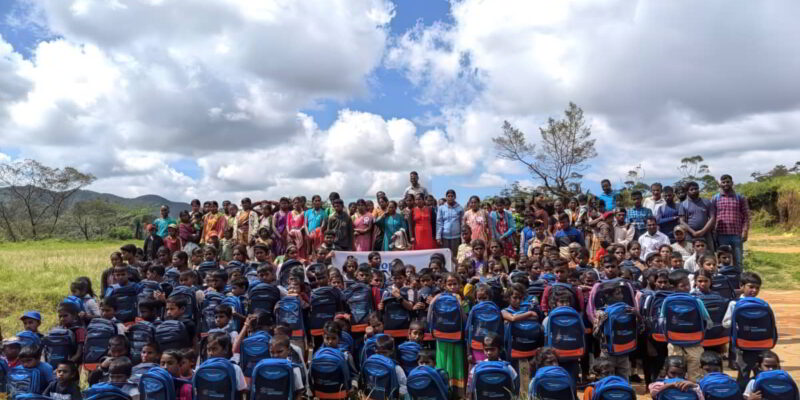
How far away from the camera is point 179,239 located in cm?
1128

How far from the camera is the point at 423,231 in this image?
36.1 ft

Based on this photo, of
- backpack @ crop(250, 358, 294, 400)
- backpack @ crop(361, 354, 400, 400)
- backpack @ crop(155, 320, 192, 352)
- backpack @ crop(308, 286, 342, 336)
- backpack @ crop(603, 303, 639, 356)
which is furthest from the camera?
backpack @ crop(308, 286, 342, 336)

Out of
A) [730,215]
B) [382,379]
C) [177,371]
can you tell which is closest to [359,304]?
[382,379]

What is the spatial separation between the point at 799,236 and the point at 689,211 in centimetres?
2489

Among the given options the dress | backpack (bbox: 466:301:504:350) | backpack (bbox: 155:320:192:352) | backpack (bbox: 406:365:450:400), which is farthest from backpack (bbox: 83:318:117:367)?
the dress

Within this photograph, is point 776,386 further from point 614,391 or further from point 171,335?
point 171,335

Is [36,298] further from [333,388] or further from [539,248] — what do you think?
[539,248]

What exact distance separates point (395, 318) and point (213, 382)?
2511mm

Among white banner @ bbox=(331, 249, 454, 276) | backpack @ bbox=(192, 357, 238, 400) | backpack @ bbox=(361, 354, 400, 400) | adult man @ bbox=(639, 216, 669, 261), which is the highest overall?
adult man @ bbox=(639, 216, 669, 261)

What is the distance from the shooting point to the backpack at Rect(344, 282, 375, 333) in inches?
284

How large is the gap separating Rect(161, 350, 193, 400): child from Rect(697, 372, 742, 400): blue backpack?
16.2 feet

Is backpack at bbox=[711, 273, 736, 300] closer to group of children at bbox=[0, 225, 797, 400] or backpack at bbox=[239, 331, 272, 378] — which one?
group of children at bbox=[0, 225, 797, 400]

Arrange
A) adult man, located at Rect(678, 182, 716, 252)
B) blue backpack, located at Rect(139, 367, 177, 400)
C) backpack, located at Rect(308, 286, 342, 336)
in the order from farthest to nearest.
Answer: adult man, located at Rect(678, 182, 716, 252)
backpack, located at Rect(308, 286, 342, 336)
blue backpack, located at Rect(139, 367, 177, 400)

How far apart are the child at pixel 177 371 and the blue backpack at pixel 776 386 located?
5.49m
